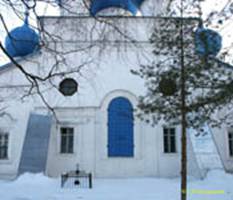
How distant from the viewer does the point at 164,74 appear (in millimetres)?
8445

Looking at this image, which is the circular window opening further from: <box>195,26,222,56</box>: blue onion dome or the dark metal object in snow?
<box>195,26,222,56</box>: blue onion dome

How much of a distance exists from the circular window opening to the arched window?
184cm

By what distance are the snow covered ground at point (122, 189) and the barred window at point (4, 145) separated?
8.55ft

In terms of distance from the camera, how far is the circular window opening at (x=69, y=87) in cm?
1614

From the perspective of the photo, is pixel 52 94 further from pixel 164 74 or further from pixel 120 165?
pixel 164 74

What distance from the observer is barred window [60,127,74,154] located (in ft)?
51.5

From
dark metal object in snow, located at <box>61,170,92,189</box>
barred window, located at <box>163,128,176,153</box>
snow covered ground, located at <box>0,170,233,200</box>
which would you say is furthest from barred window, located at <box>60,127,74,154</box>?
barred window, located at <box>163,128,176,153</box>

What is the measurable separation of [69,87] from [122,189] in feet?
20.6

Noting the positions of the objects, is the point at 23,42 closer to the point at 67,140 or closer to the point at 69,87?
the point at 67,140

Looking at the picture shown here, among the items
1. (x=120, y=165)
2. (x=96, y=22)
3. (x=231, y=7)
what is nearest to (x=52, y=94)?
(x=120, y=165)

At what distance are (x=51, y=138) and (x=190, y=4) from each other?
9565mm

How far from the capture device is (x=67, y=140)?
1585 centimetres

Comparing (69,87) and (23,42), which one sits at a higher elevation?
(69,87)

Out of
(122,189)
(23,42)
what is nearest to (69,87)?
(122,189)
